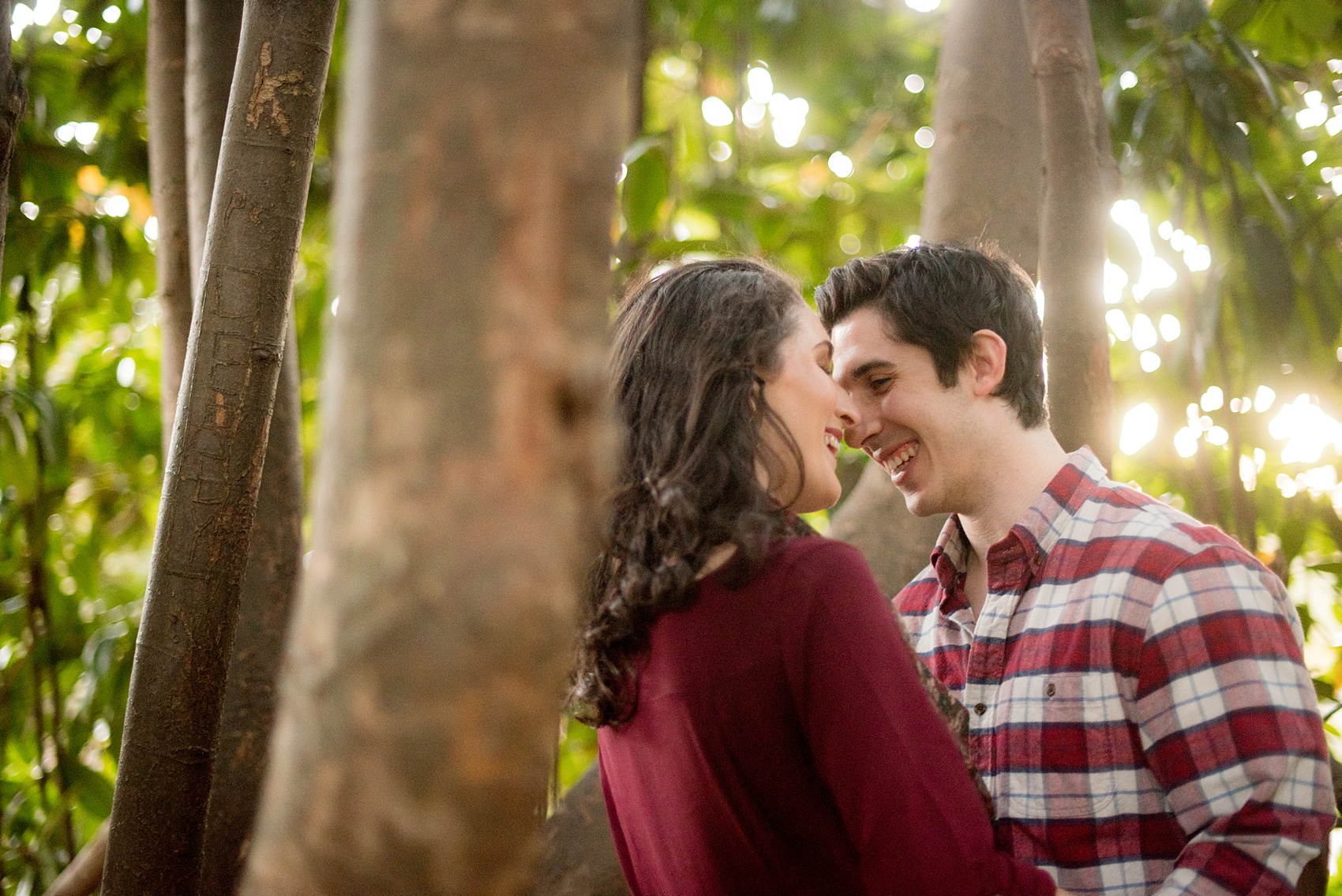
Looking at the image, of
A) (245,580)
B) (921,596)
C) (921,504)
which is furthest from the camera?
(921,596)

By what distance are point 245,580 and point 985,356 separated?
1390 mm

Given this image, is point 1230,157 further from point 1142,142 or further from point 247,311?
point 247,311

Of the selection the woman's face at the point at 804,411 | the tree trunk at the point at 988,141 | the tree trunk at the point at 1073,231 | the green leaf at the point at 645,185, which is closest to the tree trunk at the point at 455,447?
the woman's face at the point at 804,411

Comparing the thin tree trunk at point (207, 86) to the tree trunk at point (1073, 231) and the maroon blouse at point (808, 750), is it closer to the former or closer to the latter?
the maroon blouse at point (808, 750)

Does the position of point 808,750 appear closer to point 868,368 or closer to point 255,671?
point 868,368

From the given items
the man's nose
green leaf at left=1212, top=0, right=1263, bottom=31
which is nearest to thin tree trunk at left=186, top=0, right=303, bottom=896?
the man's nose

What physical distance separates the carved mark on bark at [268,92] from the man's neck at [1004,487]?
128cm

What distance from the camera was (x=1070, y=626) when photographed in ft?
5.24

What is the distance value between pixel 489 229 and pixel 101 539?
416 cm

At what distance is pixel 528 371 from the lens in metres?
0.52

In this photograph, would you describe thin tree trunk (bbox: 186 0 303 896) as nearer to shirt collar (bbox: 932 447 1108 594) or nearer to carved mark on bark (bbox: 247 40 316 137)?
carved mark on bark (bbox: 247 40 316 137)

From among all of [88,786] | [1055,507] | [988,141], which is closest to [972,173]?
[988,141]

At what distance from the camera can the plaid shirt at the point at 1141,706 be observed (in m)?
1.37

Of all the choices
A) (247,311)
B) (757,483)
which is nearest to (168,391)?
(247,311)
